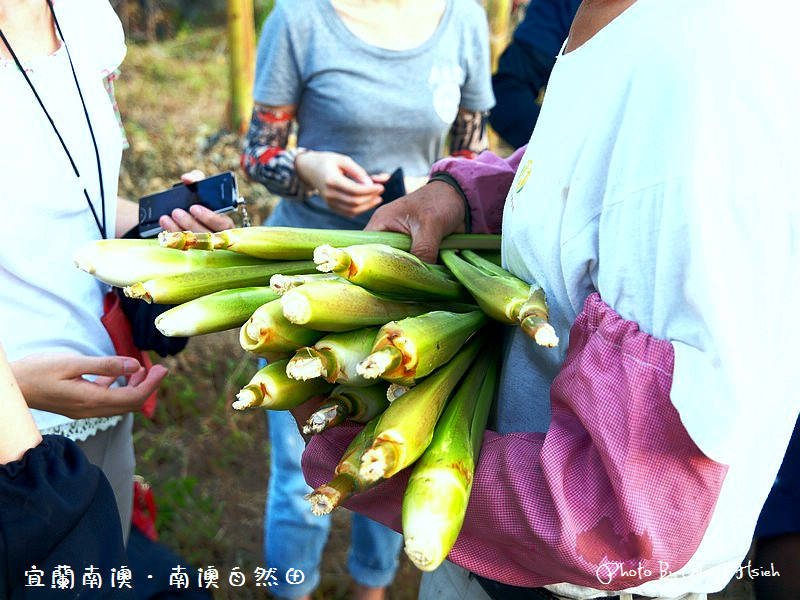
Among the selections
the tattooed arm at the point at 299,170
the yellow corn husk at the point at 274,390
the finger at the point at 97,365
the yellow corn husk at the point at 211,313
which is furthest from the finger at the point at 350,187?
the yellow corn husk at the point at 274,390

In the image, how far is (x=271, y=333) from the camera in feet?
3.26

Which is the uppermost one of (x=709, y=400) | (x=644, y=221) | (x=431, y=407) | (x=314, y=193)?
(x=644, y=221)

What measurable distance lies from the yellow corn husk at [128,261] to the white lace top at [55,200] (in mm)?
337

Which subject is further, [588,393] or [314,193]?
[314,193]

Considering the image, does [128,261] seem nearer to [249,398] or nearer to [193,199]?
[249,398]

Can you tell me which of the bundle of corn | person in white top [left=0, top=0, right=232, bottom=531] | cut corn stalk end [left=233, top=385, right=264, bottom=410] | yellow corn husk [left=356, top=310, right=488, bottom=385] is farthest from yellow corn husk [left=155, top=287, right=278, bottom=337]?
person in white top [left=0, top=0, right=232, bottom=531]

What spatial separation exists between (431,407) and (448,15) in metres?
1.68

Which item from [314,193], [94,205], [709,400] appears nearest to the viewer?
[709,400]

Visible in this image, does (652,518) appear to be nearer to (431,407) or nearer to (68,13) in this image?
(431,407)

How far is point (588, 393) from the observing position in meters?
0.94

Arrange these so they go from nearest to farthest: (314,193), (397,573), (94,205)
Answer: (94,205) < (314,193) < (397,573)

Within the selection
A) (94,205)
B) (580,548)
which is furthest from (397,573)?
(580,548)

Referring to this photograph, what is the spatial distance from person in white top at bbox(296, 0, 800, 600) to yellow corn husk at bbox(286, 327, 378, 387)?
0.70 feet

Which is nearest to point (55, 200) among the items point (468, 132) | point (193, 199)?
point (193, 199)
